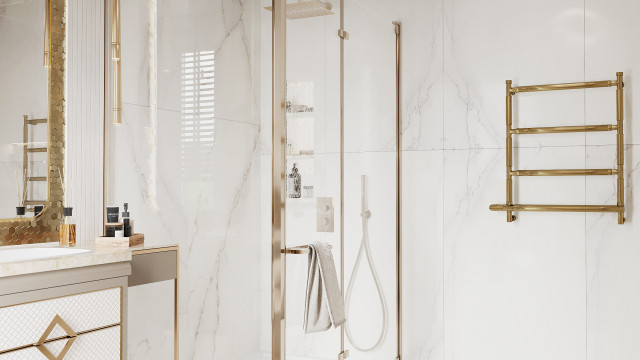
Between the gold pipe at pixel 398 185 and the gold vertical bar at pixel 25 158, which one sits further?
the gold pipe at pixel 398 185

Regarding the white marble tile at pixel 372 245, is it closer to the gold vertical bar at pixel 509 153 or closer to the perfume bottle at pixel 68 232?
the gold vertical bar at pixel 509 153

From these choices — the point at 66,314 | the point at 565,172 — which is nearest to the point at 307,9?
the point at 66,314

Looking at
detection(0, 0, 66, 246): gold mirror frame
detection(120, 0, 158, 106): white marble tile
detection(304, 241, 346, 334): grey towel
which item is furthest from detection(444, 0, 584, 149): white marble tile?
detection(0, 0, 66, 246): gold mirror frame

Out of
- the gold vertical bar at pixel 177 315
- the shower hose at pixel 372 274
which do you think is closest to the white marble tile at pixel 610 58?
the shower hose at pixel 372 274

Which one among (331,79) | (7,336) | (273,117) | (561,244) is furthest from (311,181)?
(561,244)

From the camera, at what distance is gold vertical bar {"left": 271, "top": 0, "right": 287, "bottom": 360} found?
6.75 feet

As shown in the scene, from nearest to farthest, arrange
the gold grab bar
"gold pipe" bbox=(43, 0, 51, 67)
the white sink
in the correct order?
the white sink < "gold pipe" bbox=(43, 0, 51, 67) < the gold grab bar

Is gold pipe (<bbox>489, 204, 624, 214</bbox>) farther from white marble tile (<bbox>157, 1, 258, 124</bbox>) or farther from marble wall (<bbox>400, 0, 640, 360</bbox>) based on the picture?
white marble tile (<bbox>157, 1, 258, 124</bbox>)

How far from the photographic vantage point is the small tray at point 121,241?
1.90m

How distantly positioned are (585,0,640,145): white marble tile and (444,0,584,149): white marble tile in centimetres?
4

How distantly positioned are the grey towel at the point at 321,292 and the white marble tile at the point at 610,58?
150cm

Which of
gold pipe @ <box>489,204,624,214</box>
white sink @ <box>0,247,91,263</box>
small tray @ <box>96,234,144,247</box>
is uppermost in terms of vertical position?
gold pipe @ <box>489,204,624,214</box>

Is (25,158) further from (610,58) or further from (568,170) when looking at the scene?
(610,58)

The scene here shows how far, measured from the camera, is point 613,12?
9.04ft
